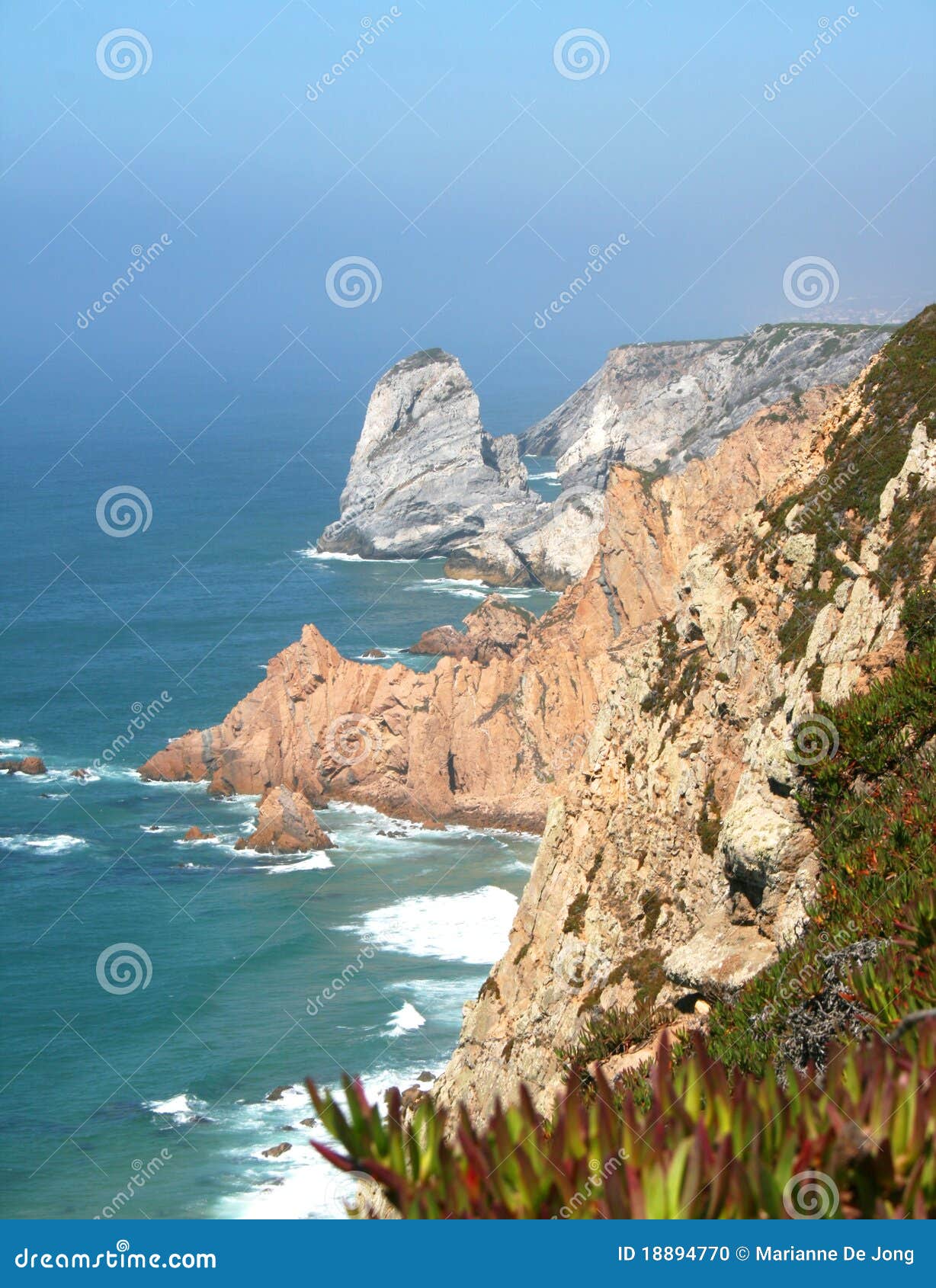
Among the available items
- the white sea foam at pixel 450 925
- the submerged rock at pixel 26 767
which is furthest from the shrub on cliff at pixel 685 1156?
the submerged rock at pixel 26 767

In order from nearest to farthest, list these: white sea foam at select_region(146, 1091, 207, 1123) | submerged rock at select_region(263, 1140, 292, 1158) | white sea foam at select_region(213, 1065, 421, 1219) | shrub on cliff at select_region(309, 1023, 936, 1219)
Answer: shrub on cliff at select_region(309, 1023, 936, 1219) → white sea foam at select_region(213, 1065, 421, 1219) → submerged rock at select_region(263, 1140, 292, 1158) → white sea foam at select_region(146, 1091, 207, 1123)

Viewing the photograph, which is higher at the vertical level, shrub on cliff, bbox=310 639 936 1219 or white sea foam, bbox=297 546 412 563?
white sea foam, bbox=297 546 412 563

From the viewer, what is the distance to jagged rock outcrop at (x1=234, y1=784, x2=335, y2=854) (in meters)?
64.1

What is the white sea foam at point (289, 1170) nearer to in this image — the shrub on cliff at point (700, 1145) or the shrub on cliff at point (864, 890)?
the shrub on cliff at point (864, 890)

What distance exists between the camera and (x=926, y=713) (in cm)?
1184

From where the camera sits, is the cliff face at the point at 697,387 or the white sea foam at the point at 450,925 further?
the cliff face at the point at 697,387

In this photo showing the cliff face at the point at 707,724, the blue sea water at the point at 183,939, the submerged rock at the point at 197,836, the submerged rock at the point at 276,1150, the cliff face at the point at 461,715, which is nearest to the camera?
the cliff face at the point at 707,724

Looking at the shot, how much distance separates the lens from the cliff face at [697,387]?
146250 millimetres

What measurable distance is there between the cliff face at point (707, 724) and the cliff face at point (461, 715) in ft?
127

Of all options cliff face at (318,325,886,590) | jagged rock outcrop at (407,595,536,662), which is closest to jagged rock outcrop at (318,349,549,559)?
cliff face at (318,325,886,590)

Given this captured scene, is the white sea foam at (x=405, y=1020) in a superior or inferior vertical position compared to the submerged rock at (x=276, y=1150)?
superior

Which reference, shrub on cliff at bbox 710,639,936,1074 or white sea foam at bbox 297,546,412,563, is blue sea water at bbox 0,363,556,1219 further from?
white sea foam at bbox 297,546,412,563

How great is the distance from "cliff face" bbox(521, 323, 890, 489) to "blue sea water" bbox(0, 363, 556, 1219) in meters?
58.9

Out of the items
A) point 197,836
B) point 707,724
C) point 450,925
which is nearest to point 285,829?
point 197,836
